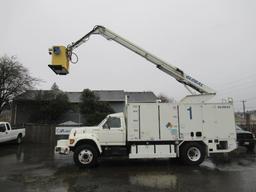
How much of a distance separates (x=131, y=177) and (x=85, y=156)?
8.75ft

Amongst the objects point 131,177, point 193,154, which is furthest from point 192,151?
point 131,177

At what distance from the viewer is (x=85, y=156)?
33.7 feet

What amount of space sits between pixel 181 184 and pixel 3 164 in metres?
8.77

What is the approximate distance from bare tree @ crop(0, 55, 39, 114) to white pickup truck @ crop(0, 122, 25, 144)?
27.2ft

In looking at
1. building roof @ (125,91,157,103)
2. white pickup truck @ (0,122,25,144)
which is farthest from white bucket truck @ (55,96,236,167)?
building roof @ (125,91,157,103)

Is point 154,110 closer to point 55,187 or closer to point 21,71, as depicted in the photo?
point 55,187

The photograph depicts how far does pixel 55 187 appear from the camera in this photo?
24.0 ft

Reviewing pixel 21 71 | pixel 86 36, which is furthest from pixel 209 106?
pixel 21 71

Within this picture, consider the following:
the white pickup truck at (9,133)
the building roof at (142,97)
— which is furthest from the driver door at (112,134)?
the building roof at (142,97)

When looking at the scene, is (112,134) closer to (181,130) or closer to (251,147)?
(181,130)

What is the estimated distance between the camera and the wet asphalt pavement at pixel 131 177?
721 cm

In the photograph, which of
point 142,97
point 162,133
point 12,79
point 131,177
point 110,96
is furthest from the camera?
point 142,97

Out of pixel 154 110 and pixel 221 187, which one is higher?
pixel 154 110

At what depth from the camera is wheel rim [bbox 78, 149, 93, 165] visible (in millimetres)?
10242
